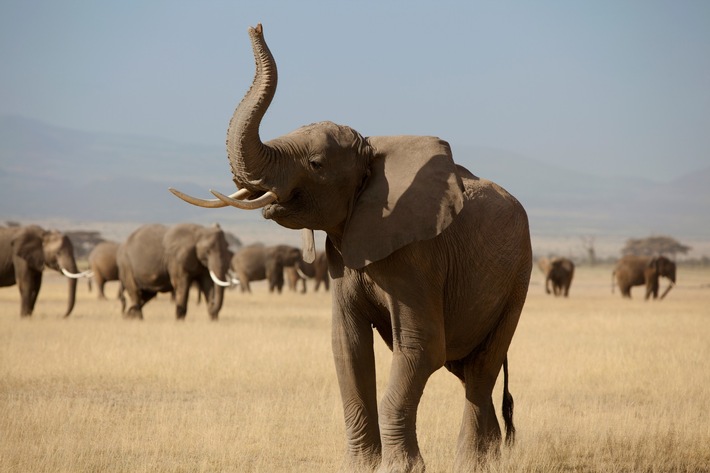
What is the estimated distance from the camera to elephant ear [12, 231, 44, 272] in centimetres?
2192

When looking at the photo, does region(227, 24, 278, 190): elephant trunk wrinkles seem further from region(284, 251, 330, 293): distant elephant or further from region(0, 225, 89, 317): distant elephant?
region(284, 251, 330, 293): distant elephant

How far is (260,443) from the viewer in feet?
30.7

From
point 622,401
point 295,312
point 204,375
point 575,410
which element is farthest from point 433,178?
point 295,312

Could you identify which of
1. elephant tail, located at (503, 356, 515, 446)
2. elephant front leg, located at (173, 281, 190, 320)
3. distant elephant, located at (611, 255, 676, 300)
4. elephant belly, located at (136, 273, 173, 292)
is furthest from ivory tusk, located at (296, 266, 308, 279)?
elephant tail, located at (503, 356, 515, 446)

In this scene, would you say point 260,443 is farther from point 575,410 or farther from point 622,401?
point 622,401

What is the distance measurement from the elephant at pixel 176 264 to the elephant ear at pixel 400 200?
50.0ft

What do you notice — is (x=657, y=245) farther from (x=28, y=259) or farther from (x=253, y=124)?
(x=253, y=124)

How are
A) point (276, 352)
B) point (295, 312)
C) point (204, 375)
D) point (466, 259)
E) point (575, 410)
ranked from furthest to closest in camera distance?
point (295, 312)
point (276, 352)
point (204, 375)
point (575, 410)
point (466, 259)

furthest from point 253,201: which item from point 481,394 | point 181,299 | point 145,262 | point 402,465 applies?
point 145,262

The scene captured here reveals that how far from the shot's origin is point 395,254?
23.7 feet

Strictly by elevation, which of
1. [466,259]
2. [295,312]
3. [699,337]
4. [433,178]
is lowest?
[295,312]

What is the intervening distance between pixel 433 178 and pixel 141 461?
3.25 meters

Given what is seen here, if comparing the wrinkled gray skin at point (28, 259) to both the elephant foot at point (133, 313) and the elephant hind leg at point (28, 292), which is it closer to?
the elephant hind leg at point (28, 292)

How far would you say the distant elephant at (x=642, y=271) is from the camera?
4088 centimetres
